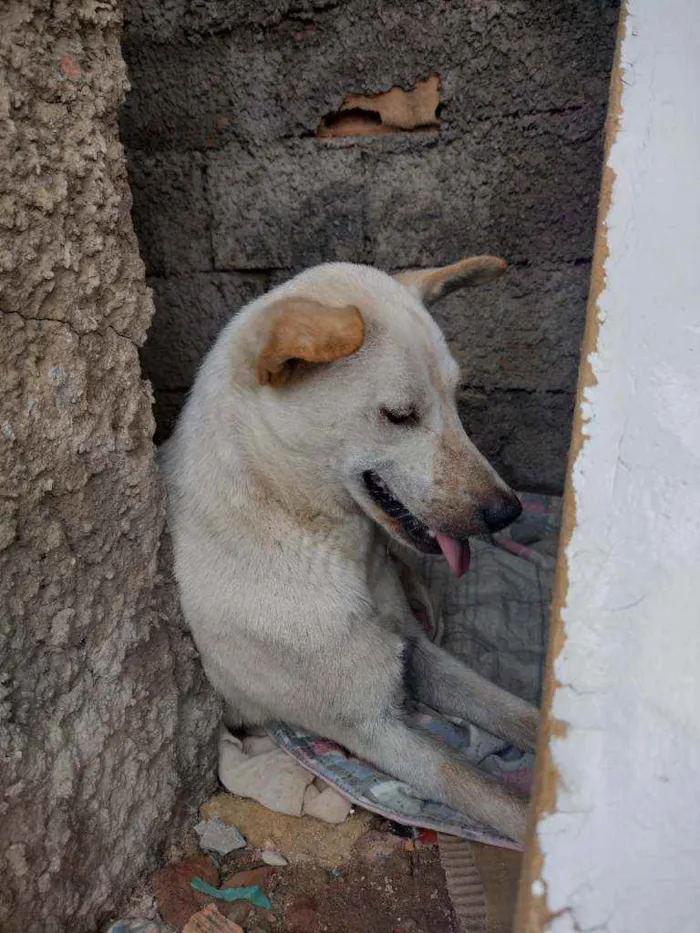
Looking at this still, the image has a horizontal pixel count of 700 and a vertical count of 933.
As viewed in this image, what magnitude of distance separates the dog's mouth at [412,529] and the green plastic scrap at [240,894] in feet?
3.24

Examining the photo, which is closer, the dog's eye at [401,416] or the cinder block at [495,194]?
the dog's eye at [401,416]

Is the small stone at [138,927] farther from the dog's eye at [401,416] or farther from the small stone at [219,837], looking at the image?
the dog's eye at [401,416]

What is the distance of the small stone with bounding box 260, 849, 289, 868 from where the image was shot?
6.66ft

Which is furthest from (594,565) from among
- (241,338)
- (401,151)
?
(401,151)

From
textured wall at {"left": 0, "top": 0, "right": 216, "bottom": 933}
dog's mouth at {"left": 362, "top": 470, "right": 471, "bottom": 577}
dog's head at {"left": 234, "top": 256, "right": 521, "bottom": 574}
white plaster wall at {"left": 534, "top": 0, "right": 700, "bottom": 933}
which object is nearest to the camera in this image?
white plaster wall at {"left": 534, "top": 0, "right": 700, "bottom": 933}

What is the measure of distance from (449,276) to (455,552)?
32.3 inches

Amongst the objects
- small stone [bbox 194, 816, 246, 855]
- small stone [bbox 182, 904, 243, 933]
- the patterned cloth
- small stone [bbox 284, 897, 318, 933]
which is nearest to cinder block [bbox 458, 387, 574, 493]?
the patterned cloth

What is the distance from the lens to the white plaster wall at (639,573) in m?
0.96

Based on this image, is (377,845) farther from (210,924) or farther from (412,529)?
(412,529)

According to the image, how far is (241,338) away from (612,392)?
3.36 feet

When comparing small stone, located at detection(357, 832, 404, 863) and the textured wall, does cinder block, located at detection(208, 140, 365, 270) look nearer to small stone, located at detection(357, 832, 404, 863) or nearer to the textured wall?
the textured wall

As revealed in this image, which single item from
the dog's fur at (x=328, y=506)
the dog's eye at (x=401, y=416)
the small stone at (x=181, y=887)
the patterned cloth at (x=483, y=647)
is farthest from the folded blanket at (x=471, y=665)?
the dog's eye at (x=401, y=416)

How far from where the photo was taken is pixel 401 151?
282 cm

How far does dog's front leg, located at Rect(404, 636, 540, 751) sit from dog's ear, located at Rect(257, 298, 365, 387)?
1.02m
